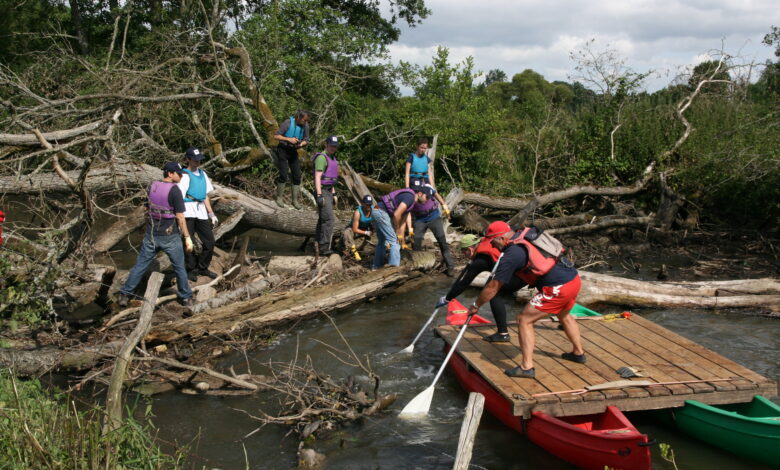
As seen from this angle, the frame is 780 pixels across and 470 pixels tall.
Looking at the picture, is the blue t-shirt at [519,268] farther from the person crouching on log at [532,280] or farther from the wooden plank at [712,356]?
the wooden plank at [712,356]

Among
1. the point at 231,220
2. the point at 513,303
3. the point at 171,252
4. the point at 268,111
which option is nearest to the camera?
the point at 171,252

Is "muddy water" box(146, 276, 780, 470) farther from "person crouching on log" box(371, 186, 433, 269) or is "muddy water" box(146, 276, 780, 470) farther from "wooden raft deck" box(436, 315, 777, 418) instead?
"person crouching on log" box(371, 186, 433, 269)

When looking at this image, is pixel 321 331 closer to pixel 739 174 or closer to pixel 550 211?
pixel 550 211

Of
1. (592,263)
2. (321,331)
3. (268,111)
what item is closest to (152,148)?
(268,111)

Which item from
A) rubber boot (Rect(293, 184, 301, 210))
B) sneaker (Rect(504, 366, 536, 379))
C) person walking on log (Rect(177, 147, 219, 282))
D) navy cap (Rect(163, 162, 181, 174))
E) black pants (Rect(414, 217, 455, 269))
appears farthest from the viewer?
rubber boot (Rect(293, 184, 301, 210))

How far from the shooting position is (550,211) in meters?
14.2

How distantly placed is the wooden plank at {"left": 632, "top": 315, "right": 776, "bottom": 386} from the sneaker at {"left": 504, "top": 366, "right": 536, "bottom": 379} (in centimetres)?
187

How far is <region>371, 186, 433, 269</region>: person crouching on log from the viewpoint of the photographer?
31.9 ft

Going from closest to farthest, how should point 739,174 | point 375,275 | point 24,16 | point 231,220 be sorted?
1. point 375,275
2. point 231,220
3. point 739,174
4. point 24,16

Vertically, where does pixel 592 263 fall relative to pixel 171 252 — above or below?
below

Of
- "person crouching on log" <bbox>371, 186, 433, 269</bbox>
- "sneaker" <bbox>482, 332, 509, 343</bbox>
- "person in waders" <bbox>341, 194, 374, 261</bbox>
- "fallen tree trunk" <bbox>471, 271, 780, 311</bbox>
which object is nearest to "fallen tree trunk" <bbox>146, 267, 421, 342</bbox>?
"person crouching on log" <bbox>371, 186, 433, 269</bbox>

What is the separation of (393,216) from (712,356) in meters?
5.29

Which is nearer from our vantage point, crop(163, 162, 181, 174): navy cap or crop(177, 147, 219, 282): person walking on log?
crop(163, 162, 181, 174): navy cap

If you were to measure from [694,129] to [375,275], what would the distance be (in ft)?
30.3
